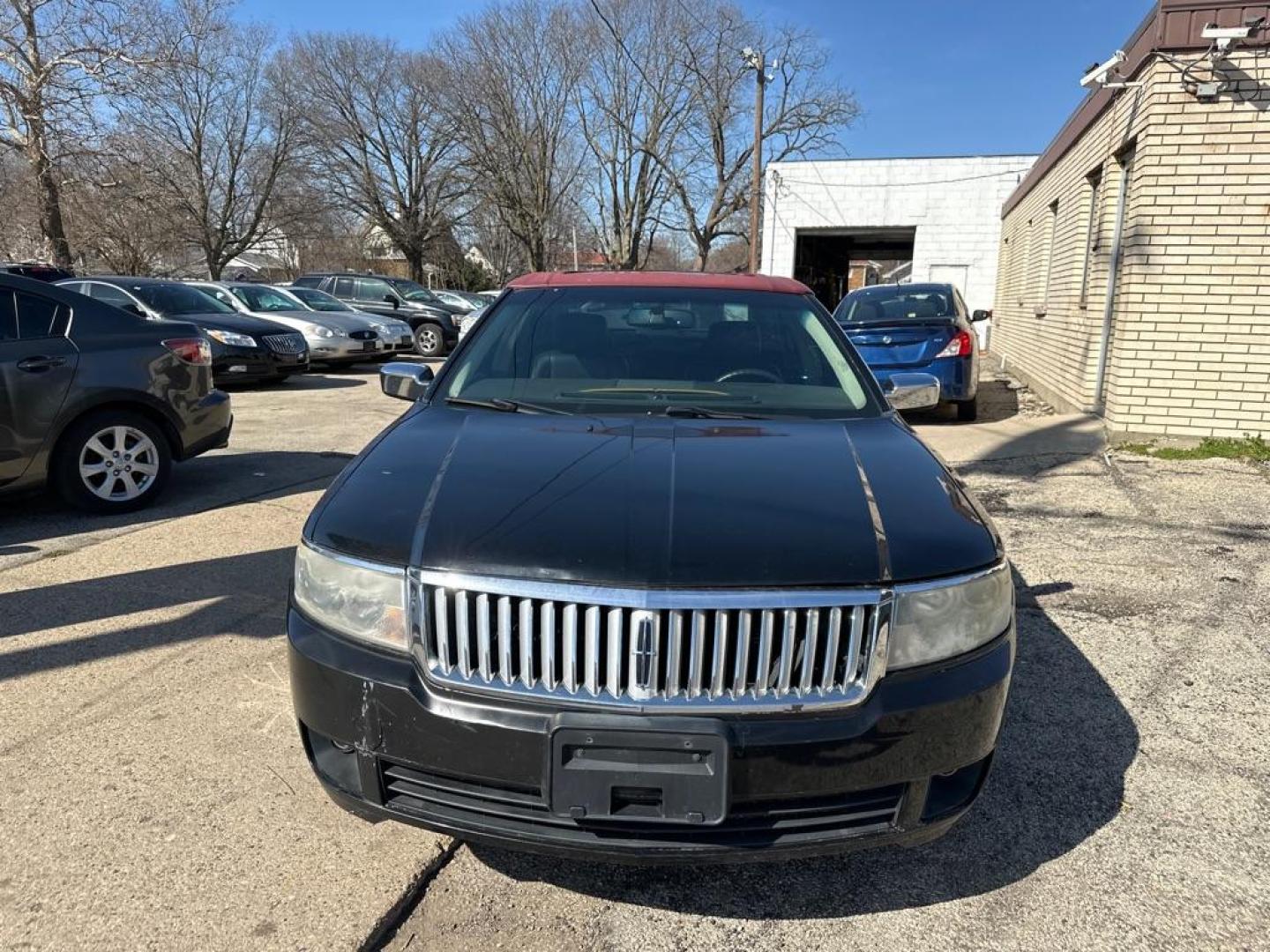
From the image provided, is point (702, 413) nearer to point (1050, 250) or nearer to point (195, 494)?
point (195, 494)

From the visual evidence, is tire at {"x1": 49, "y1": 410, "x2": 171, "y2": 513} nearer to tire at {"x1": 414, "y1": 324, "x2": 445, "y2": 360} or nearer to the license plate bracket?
the license plate bracket

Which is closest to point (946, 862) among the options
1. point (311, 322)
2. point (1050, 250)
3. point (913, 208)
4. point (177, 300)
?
point (1050, 250)

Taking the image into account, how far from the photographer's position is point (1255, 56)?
7004mm

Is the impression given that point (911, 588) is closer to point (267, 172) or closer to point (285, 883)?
point (285, 883)

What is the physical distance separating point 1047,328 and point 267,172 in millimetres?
36236

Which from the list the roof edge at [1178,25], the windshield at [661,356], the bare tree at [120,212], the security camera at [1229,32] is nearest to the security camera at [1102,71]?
the roof edge at [1178,25]

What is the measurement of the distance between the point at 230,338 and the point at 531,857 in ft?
35.2

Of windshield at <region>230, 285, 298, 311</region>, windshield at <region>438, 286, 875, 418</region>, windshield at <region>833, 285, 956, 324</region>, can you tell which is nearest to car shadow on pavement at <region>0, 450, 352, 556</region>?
windshield at <region>438, 286, 875, 418</region>

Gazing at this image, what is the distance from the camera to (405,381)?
143 inches

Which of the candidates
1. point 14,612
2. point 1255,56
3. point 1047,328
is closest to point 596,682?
point 14,612

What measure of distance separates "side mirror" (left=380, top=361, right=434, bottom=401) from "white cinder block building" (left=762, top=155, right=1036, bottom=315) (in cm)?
2188

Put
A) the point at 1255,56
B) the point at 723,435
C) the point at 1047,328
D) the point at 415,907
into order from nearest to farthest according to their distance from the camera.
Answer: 1. the point at 415,907
2. the point at 723,435
3. the point at 1255,56
4. the point at 1047,328

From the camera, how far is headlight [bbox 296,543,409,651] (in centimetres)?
197

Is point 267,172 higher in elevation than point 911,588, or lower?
higher
